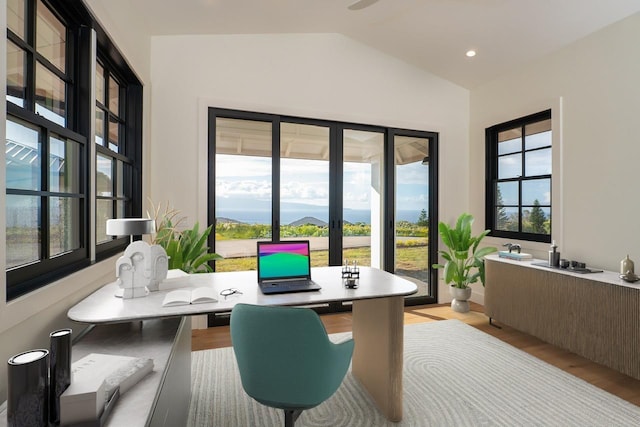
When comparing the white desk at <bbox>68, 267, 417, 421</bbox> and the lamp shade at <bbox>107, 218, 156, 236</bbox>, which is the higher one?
the lamp shade at <bbox>107, 218, 156, 236</bbox>

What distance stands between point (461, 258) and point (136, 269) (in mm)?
3589

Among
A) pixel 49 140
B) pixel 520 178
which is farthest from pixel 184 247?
pixel 520 178

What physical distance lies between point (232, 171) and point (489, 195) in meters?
3.36

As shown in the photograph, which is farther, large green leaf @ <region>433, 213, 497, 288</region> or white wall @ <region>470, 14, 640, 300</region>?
large green leaf @ <region>433, 213, 497, 288</region>

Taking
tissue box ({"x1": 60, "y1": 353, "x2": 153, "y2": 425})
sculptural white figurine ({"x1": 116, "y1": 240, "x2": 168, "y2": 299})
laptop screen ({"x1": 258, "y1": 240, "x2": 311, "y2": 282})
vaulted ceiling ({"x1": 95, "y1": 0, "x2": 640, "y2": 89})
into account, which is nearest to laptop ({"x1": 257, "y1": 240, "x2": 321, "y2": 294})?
laptop screen ({"x1": 258, "y1": 240, "x2": 311, "y2": 282})

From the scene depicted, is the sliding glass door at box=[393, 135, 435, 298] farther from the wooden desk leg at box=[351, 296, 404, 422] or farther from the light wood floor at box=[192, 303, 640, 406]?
the wooden desk leg at box=[351, 296, 404, 422]

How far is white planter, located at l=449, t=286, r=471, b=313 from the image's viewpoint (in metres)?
4.13

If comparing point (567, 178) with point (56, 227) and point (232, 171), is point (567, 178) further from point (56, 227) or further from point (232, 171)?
Answer: point (56, 227)

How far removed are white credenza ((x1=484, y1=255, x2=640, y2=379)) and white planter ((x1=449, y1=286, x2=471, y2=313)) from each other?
45 centimetres

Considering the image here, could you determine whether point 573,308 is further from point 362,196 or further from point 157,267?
point 157,267

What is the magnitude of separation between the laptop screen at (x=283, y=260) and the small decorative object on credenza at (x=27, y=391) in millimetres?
1197

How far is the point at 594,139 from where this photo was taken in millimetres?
3105

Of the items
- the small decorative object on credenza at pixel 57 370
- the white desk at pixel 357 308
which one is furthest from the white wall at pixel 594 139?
the small decorative object on credenza at pixel 57 370

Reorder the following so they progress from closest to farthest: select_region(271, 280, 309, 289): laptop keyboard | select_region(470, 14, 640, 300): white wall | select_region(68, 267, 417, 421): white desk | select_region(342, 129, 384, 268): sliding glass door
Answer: select_region(68, 267, 417, 421): white desk, select_region(271, 280, 309, 289): laptop keyboard, select_region(470, 14, 640, 300): white wall, select_region(342, 129, 384, 268): sliding glass door
